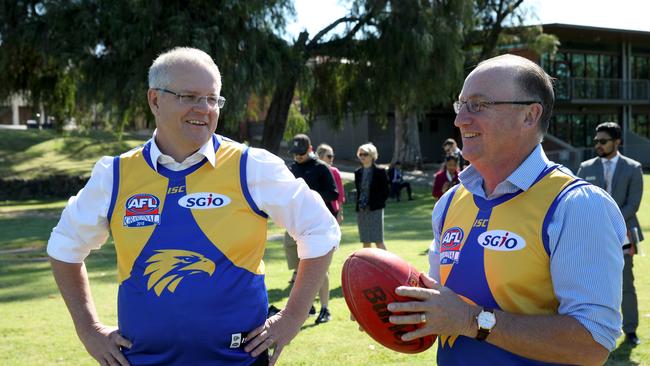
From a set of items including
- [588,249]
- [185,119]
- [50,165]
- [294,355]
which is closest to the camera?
[588,249]

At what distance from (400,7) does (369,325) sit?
80.0 ft

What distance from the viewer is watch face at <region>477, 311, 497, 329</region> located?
7.73 ft

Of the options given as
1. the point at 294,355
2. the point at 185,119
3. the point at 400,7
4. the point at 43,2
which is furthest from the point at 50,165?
the point at 185,119

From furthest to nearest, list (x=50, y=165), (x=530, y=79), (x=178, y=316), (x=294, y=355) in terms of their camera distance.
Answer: (x=50, y=165) → (x=294, y=355) → (x=178, y=316) → (x=530, y=79)

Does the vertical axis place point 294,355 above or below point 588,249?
below

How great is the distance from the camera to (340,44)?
89.1 feet

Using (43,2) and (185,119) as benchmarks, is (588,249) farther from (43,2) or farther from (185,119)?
(43,2)

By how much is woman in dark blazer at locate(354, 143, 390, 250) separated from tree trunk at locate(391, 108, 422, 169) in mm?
27318

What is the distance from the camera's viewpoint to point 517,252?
8.02 ft

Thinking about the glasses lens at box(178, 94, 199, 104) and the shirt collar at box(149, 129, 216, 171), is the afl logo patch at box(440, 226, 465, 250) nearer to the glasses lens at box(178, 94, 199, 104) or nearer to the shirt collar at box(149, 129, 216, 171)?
the shirt collar at box(149, 129, 216, 171)

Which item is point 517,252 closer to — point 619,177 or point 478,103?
point 478,103

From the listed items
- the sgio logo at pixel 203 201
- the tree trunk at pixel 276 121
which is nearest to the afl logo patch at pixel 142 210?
the sgio logo at pixel 203 201

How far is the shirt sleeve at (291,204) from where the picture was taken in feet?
10.1

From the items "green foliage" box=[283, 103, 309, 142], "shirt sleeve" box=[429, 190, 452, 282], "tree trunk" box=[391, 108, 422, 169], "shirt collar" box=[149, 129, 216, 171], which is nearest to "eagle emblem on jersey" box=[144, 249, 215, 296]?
"shirt collar" box=[149, 129, 216, 171]
